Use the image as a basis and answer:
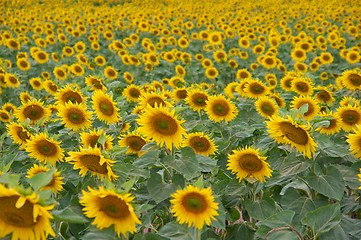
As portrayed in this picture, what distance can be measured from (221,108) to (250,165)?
1.24 m

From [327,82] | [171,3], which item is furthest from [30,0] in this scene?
[327,82]

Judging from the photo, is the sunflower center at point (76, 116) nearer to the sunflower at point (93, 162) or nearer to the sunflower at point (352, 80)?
the sunflower at point (93, 162)

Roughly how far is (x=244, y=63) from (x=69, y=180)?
24.8ft

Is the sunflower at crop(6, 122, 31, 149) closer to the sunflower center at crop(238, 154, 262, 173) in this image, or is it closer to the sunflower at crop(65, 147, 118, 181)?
the sunflower at crop(65, 147, 118, 181)

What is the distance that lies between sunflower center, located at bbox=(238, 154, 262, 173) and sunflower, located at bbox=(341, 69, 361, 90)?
2.83m

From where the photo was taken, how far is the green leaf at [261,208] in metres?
2.42

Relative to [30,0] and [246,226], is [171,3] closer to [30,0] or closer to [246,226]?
[30,0]

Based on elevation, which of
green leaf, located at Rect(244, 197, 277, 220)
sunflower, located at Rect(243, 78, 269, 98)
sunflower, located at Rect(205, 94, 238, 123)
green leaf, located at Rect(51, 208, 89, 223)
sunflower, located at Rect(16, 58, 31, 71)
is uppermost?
green leaf, located at Rect(51, 208, 89, 223)

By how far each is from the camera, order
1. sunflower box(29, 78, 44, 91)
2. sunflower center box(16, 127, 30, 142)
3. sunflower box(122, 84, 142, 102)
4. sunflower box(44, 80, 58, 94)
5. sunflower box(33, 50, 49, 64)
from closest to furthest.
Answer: sunflower center box(16, 127, 30, 142) → sunflower box(122, 84, 142, 102) → sunflower box(44, 80, 58, 94) → sunflower box(29, 78, 44, 91) → sunflower box(33, 50, 49, 64)

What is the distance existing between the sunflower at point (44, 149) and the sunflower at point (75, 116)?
545 millimetres

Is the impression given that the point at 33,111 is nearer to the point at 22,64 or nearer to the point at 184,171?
the point at 184,171

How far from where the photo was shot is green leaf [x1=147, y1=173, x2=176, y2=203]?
7.69ft

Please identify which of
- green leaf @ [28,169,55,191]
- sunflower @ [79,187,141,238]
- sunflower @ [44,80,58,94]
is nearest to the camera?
green leaf @ [28,169,55,191]

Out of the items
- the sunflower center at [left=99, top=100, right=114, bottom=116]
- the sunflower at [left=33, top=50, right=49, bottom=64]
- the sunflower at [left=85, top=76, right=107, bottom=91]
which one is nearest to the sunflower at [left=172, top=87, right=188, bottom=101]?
the sunflower at [left=85, top=76, right=107, bottom=91]
